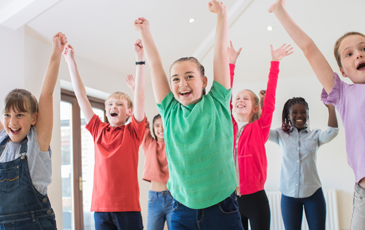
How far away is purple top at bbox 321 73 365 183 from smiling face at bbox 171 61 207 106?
1.76ft

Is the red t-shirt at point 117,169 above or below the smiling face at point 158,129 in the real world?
below

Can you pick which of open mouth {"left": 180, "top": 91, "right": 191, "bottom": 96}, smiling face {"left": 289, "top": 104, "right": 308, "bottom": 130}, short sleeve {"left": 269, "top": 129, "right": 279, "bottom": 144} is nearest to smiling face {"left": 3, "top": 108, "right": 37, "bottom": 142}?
open mouth {"left": 180, "top": 91, "right": 191, "bottom": 96}

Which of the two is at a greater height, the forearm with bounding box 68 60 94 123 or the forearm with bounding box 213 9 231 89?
the forearm with bounding box 68 60 94 123

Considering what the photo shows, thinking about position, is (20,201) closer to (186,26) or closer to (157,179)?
(157,179)

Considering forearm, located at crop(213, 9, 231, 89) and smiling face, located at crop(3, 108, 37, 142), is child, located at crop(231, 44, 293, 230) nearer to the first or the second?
forearm, located at crop(213, 9, 231, 89)

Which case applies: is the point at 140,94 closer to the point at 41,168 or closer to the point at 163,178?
the point at 41,168

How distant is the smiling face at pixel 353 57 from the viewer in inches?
52.2

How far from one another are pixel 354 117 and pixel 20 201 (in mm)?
1455

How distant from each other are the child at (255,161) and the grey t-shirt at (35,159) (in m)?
1.18

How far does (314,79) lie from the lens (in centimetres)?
467

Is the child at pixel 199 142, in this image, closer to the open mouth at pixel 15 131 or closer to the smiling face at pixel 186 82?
the smiling face at pixel 186 82

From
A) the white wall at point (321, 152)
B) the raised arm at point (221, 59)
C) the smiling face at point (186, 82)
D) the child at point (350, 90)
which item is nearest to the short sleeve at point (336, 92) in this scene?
the child at point (350, 90)

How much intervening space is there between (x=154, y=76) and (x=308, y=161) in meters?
1.89

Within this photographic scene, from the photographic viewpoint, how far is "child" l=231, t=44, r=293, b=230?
232 centimetres
